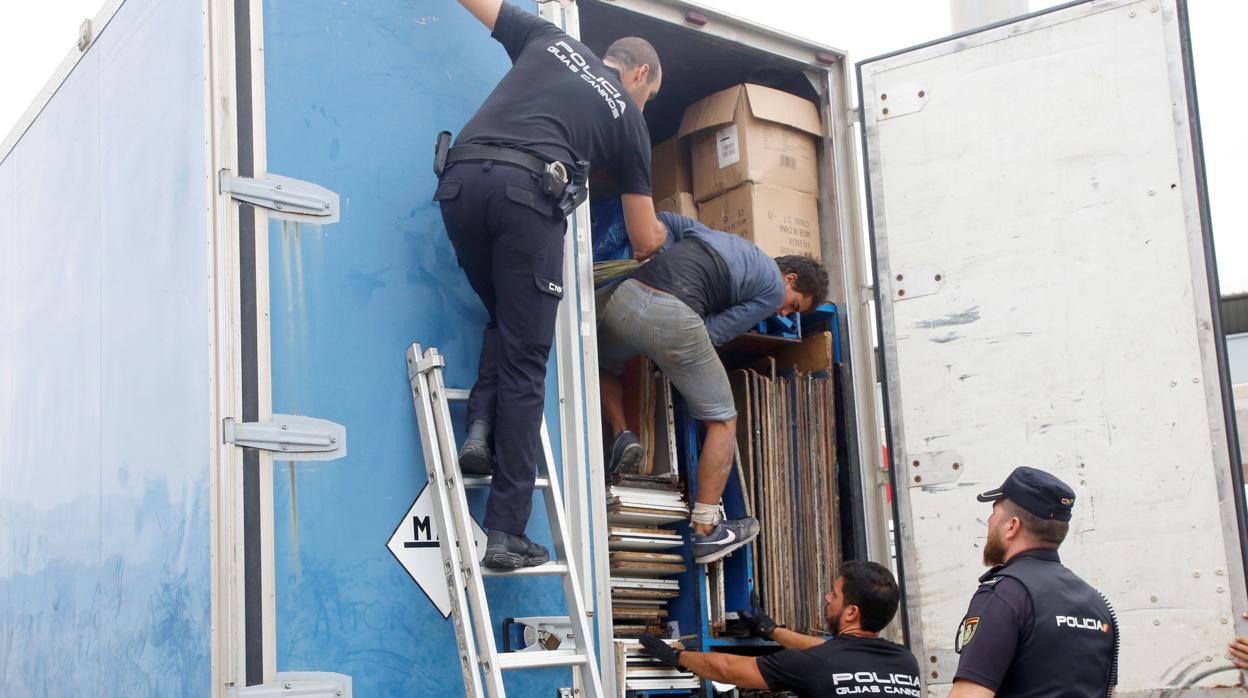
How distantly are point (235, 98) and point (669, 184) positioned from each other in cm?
280

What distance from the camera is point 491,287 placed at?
4.13m

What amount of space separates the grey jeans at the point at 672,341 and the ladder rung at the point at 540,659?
5.13ft

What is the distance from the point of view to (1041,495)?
12.4 feet

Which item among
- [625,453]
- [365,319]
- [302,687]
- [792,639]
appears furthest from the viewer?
[792,639]

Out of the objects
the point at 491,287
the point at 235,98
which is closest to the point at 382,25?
the point at 235,98

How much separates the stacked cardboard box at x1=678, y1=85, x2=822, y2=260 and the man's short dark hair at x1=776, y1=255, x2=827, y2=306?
14 cm

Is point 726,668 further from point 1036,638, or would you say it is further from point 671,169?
point 671,169

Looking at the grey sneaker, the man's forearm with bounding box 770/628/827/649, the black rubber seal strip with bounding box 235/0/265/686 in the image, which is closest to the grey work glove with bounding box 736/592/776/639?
the man's forearm with bounding box 770/628/827/649

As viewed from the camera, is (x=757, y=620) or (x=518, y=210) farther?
(x=757, y=620)

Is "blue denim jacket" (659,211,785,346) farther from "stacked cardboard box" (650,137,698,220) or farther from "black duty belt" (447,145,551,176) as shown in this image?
"black duty belt" (447,145,551,176)

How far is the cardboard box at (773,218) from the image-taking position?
225 inches

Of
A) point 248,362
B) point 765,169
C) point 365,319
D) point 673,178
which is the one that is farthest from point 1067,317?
point 248,362

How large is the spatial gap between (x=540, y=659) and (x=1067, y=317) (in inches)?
89.3

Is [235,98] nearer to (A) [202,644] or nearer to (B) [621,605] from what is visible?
(A) [202,644]
